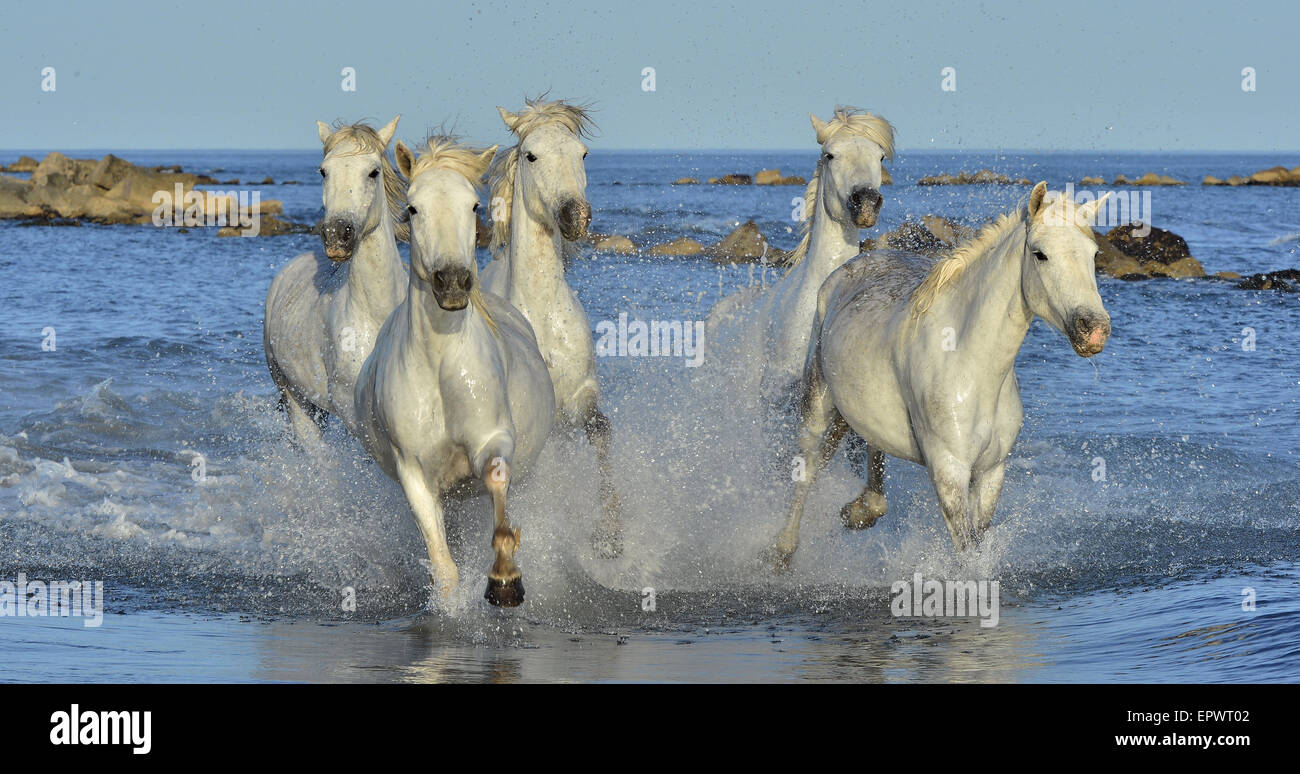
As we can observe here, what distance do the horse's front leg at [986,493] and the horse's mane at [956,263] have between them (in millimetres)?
803

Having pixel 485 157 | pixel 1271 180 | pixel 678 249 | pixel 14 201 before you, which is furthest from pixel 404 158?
pixel 1271 180

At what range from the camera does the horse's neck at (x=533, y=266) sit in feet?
24.0

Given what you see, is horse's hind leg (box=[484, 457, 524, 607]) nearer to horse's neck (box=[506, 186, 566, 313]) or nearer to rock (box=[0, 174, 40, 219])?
horse's neck (box=[506, 186, 566, 313])

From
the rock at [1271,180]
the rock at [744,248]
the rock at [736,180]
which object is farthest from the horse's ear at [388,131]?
the rock at [1271,180]

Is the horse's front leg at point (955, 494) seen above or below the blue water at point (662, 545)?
above

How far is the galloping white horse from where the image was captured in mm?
7734

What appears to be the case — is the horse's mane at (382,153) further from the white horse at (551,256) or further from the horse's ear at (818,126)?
the horse's ear at (818,126)

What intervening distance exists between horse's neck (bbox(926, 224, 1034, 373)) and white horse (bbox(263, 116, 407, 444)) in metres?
2.91

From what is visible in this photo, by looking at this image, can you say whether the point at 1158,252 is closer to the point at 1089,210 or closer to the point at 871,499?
the point at 871,499

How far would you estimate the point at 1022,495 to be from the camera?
9.46 m
